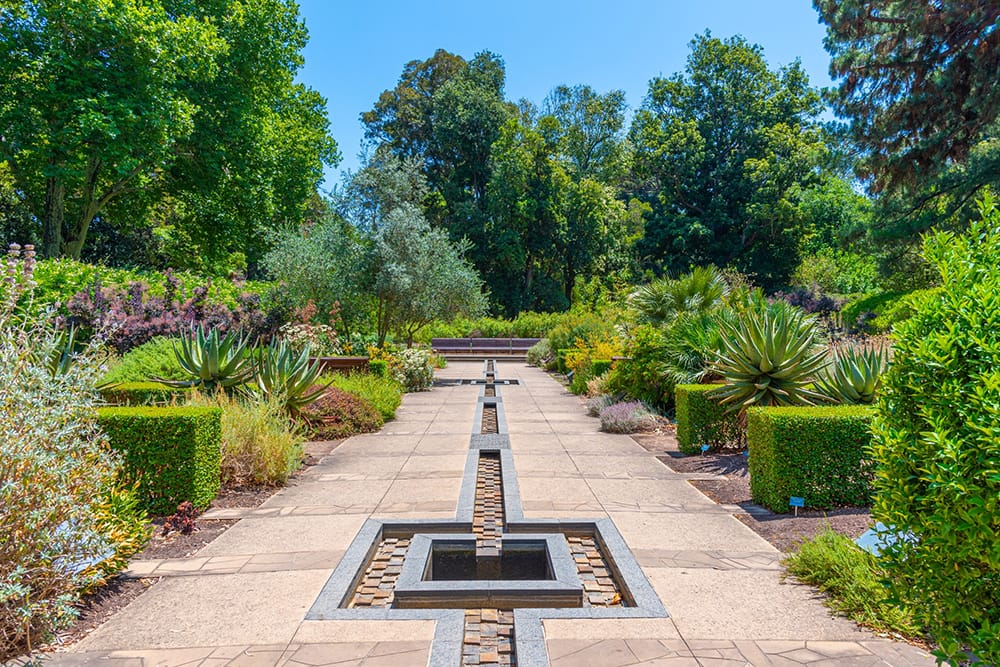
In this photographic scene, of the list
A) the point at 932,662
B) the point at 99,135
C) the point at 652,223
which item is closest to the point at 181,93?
the point at 99,135

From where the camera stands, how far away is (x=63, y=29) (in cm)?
1844

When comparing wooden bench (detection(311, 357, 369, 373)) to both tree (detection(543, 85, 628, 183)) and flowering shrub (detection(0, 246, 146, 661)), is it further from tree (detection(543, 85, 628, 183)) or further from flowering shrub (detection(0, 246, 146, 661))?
tree (detection(543, 85, 628, 183))

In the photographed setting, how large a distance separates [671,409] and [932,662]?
27.7 ft

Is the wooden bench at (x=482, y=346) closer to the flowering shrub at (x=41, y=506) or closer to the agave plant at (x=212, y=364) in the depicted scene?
the agave plant at (x=212, y=364)

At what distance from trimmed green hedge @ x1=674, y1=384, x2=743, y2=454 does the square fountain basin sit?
380 centimetres

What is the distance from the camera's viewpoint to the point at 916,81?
1622 centimetres

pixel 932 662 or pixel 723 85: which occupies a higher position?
pixel 723 85

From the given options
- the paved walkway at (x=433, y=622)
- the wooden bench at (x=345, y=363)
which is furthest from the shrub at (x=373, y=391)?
the paved walkway at (x=433, y=622)

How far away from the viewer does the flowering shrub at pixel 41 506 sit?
10.4ft

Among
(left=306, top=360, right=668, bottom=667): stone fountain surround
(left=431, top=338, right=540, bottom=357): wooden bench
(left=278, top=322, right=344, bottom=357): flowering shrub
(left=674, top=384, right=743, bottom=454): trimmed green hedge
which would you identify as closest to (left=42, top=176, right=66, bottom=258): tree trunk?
(left=278, top=322, right=344, bottom=357): flowering shrub

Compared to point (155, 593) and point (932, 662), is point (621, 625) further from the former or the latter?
point (155, 593)

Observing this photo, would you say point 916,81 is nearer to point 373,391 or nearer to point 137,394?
point 373,391

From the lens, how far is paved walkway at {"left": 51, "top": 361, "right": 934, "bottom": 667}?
3.20 meters

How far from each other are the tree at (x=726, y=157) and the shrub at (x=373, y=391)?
28677mm
